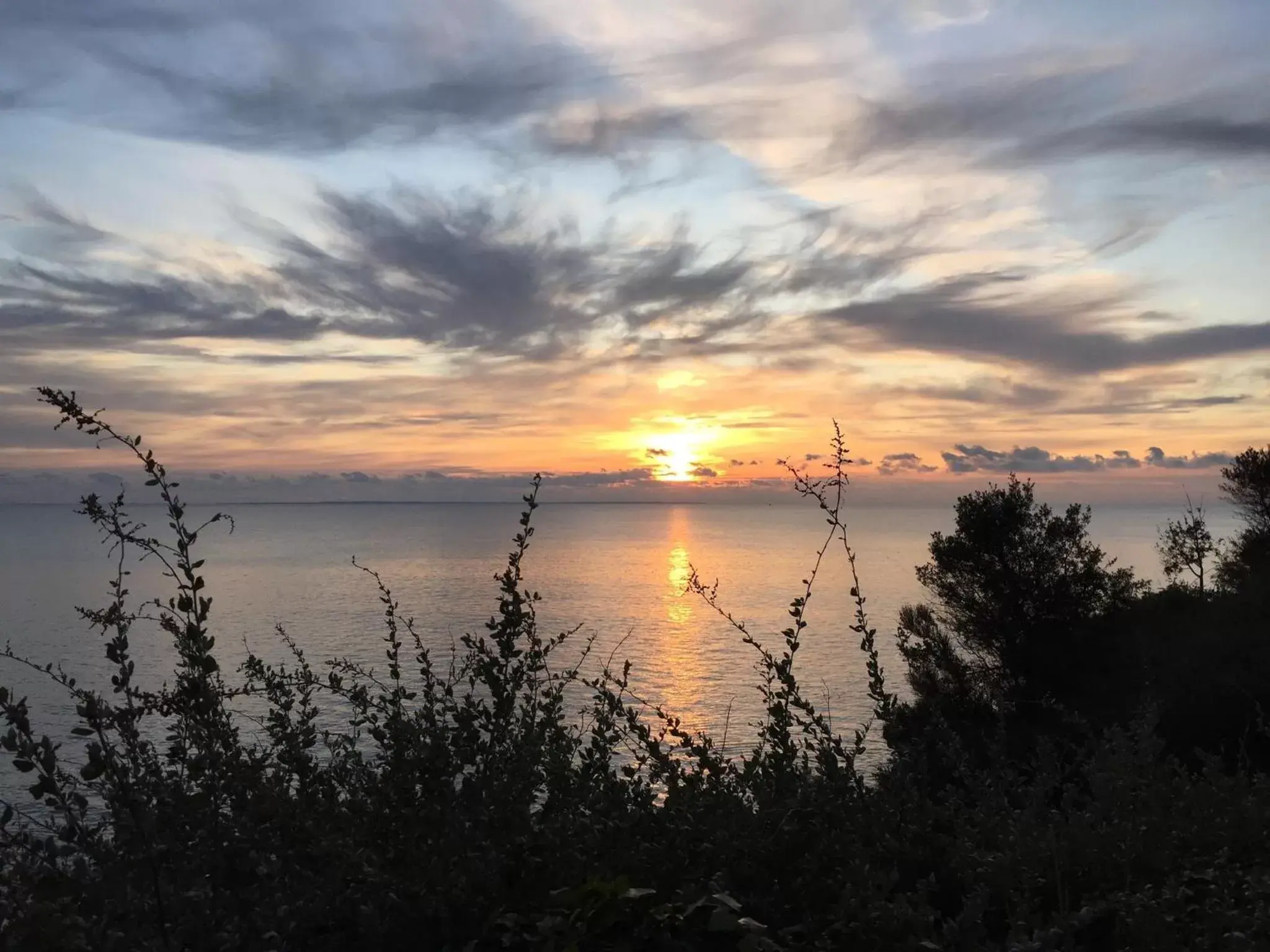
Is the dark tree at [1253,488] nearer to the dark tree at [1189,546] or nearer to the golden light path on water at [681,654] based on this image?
the dark tree at [1189,546]

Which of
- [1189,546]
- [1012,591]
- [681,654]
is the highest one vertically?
[1189,546]

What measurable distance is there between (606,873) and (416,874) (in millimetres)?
783

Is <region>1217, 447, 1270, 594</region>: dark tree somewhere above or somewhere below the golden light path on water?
above

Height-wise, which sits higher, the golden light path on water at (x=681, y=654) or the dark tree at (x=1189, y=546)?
the dark tree at (x=1189, y=546)

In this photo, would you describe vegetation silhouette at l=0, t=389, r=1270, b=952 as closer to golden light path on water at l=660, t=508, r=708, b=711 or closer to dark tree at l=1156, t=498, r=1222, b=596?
golden light path on water at l=660, t=508, r=708, b=711

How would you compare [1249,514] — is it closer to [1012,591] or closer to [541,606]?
[1012,591]

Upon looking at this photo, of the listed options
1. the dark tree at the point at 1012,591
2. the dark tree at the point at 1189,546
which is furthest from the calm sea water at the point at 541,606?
the dark tree at the point at 1189,546

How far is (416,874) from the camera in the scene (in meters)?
3.70

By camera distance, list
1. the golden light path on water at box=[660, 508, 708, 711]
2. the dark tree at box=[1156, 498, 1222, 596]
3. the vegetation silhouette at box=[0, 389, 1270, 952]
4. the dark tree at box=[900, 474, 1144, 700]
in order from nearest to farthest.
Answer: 1. the vegetation silhouette at box=[0, 389, 1270, 952]
2. the dark tree at box=[900, 474, 1144, 700]
3. the dark tree at box=[1156, 498, 1222, 596]
4. the golden light path on water at box=[660, 508, 708, 711]

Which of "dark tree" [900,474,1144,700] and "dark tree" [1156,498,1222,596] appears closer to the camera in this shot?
"dark tree" [900,474,1144,700]

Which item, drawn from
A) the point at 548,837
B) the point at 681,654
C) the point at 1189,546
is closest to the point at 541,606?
the point at 681,654

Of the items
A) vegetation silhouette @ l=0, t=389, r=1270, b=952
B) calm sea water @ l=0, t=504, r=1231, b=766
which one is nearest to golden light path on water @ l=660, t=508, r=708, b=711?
calm sea water @ l=0, t=504, r=1231, b=766

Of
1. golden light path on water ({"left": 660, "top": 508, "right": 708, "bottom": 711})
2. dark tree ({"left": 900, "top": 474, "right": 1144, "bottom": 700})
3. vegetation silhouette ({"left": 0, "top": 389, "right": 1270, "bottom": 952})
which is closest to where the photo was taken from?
vegetation silhouette ({"left": 0, "top": 389, "right": 1270, "bottom": 952})

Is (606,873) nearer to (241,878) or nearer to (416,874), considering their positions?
(416,874)
